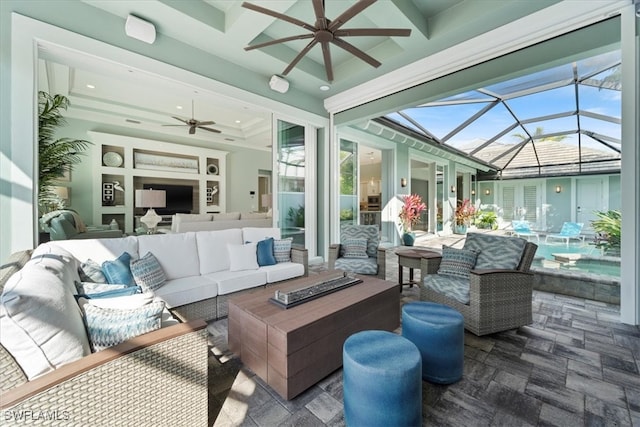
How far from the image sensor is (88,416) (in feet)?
3.34

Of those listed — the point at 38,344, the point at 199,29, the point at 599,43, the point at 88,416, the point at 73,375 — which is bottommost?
the point at 88,416

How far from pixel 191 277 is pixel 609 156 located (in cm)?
856

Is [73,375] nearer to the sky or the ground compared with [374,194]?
nearer to the ground

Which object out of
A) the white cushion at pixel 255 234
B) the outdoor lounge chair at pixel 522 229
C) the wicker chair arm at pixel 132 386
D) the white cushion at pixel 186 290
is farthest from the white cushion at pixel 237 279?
the outdoor lounge chair at pixel 522 229

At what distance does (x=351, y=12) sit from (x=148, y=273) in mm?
2991

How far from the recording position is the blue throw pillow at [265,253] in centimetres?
336

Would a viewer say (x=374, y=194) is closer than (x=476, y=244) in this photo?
No

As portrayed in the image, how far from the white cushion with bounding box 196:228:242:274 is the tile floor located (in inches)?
34.3

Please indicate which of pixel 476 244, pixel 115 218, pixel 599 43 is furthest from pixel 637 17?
pixel 115 218

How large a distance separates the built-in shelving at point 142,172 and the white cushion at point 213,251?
5248 mm

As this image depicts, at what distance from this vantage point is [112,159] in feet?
22.1

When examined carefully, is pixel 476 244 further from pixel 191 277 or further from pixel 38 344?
pixel 38 344

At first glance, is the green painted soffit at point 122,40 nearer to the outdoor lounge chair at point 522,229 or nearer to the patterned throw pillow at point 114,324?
the patterned throw pillow at point 114,324

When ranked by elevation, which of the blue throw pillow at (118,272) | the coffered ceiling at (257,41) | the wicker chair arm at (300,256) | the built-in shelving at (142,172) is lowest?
the wicker chair arm at (300,256)
